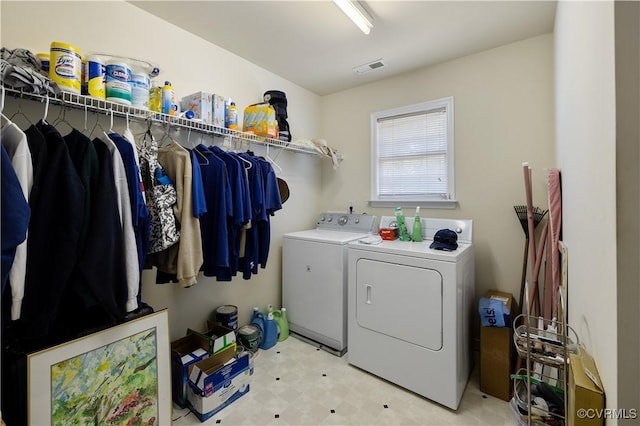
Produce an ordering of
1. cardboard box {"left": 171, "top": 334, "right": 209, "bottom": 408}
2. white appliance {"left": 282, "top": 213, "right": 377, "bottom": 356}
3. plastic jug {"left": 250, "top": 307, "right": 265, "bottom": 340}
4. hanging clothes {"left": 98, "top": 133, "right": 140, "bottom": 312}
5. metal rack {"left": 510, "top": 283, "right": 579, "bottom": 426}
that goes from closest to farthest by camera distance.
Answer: metal rack {"left": 510, "top": 283, "right": 579, "bottom": 426} → hanging clothes {"left": 98, "top": 133, "right": 140, "bottom": 312} → cardboard box {"left": 171, "top": 334, "right": 209, "bottom": 408} → white appliance {"left": 282, "top": 213, "right": 377, "bottom": 356} → plastic jug {"left": 250, "top": 307, "right": 265, "bottom": 340}

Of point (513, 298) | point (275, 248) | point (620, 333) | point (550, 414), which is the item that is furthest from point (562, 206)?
point (275, 248)

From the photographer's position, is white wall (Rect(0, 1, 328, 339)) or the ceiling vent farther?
the ceiling vent

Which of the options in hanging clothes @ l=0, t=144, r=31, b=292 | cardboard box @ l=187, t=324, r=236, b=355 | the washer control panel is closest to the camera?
hanging clothes @ l=0, t=144, r=31, b=292

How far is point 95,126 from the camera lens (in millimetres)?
1744

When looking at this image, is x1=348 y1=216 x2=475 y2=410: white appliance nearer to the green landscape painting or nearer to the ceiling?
the green landscape painting

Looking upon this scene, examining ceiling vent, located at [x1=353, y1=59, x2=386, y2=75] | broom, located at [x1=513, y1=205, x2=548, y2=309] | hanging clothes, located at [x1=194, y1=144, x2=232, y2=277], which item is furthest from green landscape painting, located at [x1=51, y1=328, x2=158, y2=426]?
ceiling vent, located at [x1=353, y1=59, x2=386, y2=75]

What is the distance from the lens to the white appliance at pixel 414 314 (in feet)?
6.00

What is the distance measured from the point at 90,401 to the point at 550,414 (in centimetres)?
205

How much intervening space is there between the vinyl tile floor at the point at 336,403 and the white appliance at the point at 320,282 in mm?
307

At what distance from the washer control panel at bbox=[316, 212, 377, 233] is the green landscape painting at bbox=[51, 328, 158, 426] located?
1.94 metres

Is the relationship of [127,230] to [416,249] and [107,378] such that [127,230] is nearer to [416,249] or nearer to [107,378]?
[107,378]

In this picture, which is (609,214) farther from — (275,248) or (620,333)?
(275,248)

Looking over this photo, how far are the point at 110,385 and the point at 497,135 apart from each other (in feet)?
10.1

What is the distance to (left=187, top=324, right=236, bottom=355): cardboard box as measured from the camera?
6.44 feet
